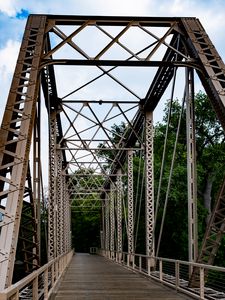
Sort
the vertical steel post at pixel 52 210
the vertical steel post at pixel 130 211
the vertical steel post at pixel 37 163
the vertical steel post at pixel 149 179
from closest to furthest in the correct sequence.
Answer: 1. the vertical steel post at pixel 37 163
2. the vertical steel post at pixel 52 210
3. the vertical steel post at pixel 149 179
4. the vertical steel post at pixel 130 211

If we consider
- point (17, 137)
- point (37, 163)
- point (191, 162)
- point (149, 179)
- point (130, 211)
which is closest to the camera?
A: point (17, 137)

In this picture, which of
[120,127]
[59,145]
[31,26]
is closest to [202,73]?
[31,26]

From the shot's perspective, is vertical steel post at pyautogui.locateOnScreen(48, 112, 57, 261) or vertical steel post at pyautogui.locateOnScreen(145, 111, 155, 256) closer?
vertical steel post at pyautogui.locateOnScreen(48, 112, 57, 261)

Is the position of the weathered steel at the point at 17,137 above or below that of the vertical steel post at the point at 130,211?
below

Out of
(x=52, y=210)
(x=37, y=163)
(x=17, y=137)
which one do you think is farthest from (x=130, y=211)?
(x=17, y=137)

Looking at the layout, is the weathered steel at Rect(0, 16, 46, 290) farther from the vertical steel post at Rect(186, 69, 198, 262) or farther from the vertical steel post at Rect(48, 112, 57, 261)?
the vertical steel post at Rect(48, 112, 57, 261)

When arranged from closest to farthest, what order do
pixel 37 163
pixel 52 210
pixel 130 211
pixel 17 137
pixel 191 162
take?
pixel 17 137 < pixel 191 162 < pixel 37 163 < pixel 52 210 < pixel 130 211

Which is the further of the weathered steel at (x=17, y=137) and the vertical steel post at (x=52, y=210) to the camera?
the vertical steel post at (x=52, y=210)

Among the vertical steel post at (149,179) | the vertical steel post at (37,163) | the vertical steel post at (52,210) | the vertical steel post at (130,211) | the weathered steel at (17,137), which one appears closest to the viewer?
the weathered steel at (17,137)

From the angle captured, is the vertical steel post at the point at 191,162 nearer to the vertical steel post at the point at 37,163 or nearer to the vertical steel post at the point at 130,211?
the vertical steel post at the point at 37,163

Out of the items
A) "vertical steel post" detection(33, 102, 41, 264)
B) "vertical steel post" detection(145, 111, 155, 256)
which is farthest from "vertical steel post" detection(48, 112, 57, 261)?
"vertical steel post" detection(33, 102, 41, 264)

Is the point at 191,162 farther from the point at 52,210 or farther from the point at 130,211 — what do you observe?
the point at 130,211

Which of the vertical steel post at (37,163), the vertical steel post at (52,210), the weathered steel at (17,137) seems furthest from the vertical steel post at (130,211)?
the weathered steel at (17,137)

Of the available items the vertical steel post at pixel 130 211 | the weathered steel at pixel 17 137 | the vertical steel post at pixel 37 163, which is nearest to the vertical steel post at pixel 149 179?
the vertical steel post at pixel 130 211
